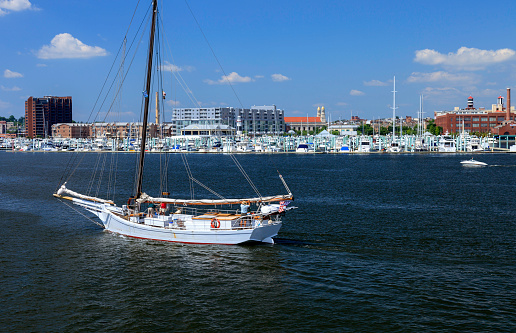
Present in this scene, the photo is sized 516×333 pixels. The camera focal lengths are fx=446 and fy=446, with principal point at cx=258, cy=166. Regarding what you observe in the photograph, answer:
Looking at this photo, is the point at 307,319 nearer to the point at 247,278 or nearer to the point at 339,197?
the point at 247,278

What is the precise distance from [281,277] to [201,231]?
8.65m

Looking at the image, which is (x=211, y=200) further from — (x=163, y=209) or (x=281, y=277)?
(x=281, y=277)

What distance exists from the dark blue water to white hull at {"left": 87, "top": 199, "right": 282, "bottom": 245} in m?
0.73

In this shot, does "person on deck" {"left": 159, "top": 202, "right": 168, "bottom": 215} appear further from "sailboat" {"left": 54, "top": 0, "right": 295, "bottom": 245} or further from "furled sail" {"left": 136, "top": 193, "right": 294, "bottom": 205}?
"furled sail" {"left": 136, "top": 193, "right": 294, "bottom": 205}

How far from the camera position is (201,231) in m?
34.6

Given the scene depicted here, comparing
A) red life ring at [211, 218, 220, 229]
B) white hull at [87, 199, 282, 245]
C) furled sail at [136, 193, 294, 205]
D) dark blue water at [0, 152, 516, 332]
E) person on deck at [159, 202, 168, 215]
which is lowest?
dark blue water at [0, 152, 516, 332]

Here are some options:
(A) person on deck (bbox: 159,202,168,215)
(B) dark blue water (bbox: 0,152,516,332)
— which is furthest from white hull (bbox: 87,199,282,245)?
(B) dark blue water (bbox: 0,152,516,332)

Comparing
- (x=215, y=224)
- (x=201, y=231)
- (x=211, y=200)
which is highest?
(x=211, y=200)

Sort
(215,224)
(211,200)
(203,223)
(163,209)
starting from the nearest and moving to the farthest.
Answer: (215,224) → (203,223) → (211,200) → (163,209)

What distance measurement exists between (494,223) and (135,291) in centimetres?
3542

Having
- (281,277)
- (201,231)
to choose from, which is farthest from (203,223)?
(281,277)

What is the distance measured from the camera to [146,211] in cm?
3844

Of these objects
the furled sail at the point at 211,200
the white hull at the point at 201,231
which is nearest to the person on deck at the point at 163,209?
the furled sail at the point at 211,200

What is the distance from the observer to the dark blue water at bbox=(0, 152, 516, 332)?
2278cm
